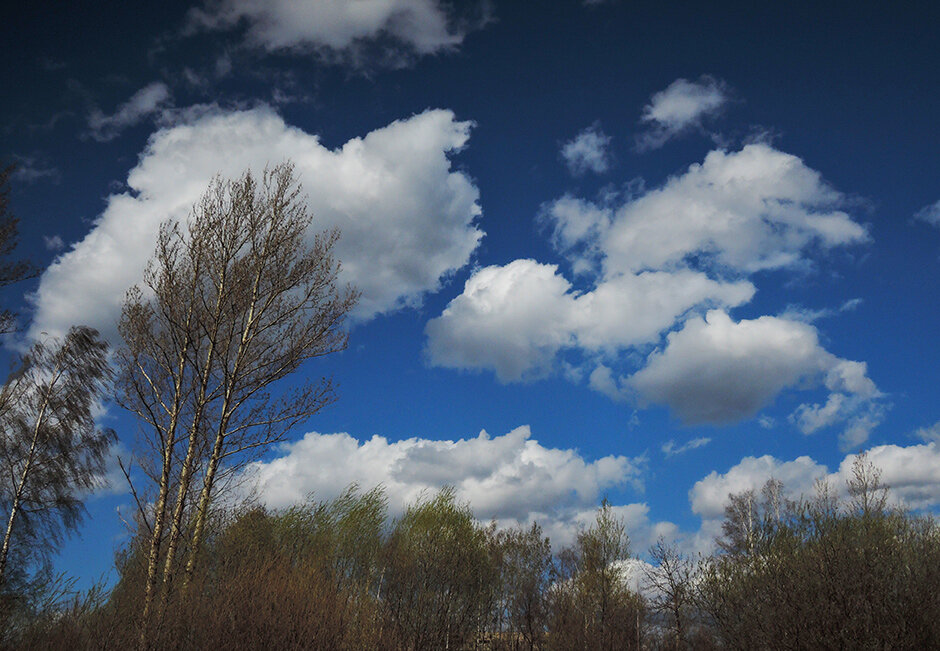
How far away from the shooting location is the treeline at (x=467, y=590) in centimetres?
1010

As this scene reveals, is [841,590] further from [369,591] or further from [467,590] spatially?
[467,590]

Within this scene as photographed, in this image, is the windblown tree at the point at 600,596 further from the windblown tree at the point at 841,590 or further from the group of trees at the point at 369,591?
the windblown tree at the point at 841,590

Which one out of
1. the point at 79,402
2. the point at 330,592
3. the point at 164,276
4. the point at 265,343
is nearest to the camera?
the point at 330,592

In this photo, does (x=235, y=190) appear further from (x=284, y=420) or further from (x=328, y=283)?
(x=284, y=420)

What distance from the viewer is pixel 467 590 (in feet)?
103

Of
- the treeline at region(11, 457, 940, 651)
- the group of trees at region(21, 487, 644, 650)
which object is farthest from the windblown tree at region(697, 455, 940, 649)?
the group of trees at region(21, 487, 644, 650)

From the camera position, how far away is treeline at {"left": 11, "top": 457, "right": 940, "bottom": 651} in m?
10.1

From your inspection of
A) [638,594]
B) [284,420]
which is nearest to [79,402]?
[284,420]

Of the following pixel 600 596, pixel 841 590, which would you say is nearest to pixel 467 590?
pixel 600 596

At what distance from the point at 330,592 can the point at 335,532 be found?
13467mm

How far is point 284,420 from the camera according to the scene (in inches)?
540

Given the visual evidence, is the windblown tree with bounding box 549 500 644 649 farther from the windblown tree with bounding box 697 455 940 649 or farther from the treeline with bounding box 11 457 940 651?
→ the windblown tree with bounding box 697 455 940 649

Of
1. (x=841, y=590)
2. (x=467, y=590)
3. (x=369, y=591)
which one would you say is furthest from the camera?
(x=467, y=590)

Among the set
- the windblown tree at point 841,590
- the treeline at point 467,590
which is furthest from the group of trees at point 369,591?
the windblown tree at point 841,590
